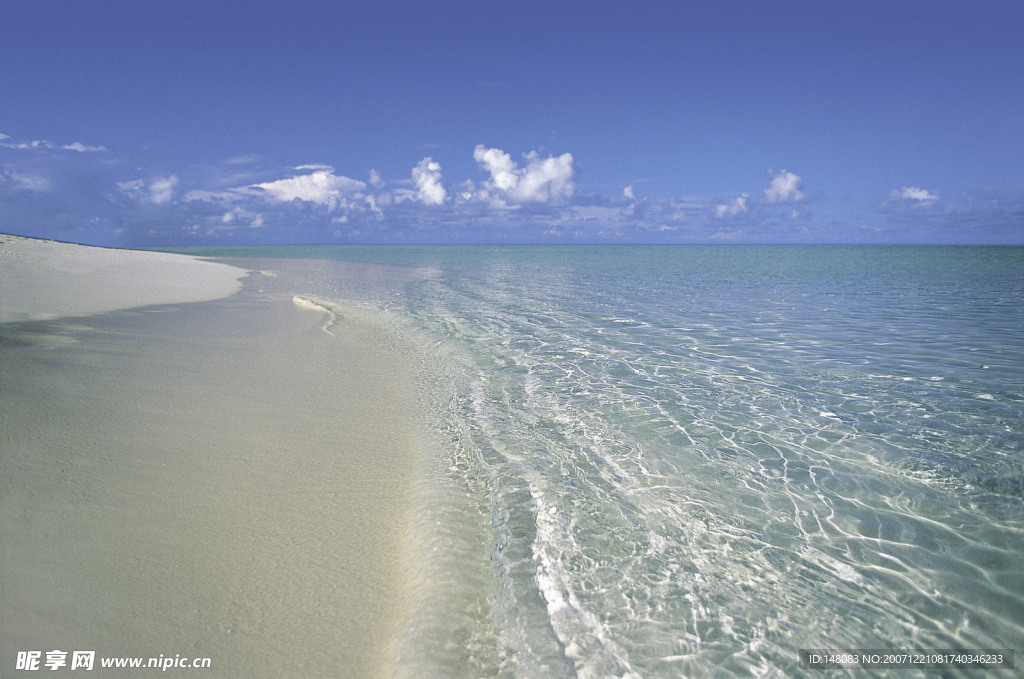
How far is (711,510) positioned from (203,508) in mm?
3932

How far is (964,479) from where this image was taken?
14.8 feet

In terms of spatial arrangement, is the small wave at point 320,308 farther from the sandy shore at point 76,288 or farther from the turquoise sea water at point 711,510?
the turquoise sea water at point 711,510

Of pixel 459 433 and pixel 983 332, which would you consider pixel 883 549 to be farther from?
pixel 983 332

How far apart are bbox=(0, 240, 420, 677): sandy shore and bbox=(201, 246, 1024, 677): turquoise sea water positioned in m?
0.44

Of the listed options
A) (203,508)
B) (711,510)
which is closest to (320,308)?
(203,508)

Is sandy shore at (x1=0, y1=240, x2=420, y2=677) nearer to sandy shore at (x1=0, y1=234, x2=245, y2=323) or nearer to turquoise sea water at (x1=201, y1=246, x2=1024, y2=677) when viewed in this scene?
turquoise sea water at (x1=201, y1=246, x2=1024, y2=677)

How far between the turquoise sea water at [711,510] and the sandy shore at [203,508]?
0.44 metres

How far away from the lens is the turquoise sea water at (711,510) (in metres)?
2.78

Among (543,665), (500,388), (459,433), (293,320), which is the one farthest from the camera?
(293,320)

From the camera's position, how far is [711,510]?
3.97m

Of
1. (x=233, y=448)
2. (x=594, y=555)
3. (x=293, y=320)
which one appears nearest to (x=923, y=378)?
(x=594, y=555)

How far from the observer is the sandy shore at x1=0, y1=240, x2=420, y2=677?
2582mm

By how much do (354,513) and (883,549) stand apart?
12.9 feet

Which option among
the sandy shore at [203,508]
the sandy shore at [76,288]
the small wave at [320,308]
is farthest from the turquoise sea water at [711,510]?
the sandy shore at [76,288]
